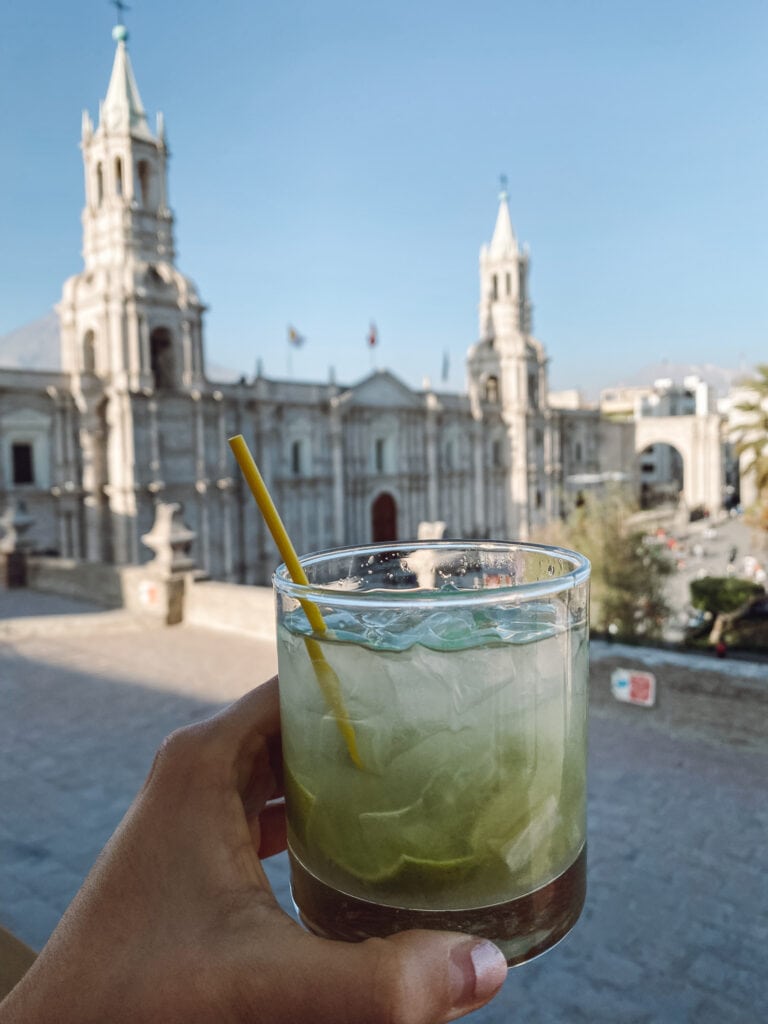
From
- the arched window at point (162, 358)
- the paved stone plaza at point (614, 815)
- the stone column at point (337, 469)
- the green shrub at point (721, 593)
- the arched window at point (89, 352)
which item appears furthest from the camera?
the stone column at point (337, 469)

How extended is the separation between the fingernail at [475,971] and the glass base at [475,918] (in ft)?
0.22

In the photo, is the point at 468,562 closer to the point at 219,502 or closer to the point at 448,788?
the point at 448,788

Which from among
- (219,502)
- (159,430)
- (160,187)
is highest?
(160,187)

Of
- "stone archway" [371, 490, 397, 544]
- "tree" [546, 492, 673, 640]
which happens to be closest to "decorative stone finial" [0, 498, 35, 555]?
"tree" [546, 492, 673, 640]

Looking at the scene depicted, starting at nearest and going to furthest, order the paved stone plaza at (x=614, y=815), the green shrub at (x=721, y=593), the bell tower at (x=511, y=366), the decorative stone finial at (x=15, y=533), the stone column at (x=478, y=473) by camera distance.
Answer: the paved stone plaza at (x=614, y=815)
the green shrub at (x=721, y=593)
the decorative stone finial at (x=15, y=533)
the stone column at (x=478, y=473)
the bell tower at (x=511, y=366)

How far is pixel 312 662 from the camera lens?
1.29 meters

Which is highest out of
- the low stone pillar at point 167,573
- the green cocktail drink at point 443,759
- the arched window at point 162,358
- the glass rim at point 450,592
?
the arched window at point 162,358

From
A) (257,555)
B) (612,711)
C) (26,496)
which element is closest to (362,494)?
(257,555)

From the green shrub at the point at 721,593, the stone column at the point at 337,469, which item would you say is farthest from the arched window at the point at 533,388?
the green shrub at the point at 721,593

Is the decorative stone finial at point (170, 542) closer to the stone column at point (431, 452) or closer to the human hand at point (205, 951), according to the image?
the human hand at point (205, 951)

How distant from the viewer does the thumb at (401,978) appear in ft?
3.51

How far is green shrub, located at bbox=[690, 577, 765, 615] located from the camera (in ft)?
46.4

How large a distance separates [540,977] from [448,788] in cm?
323

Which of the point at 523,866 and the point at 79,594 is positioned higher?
the point at 523,866
